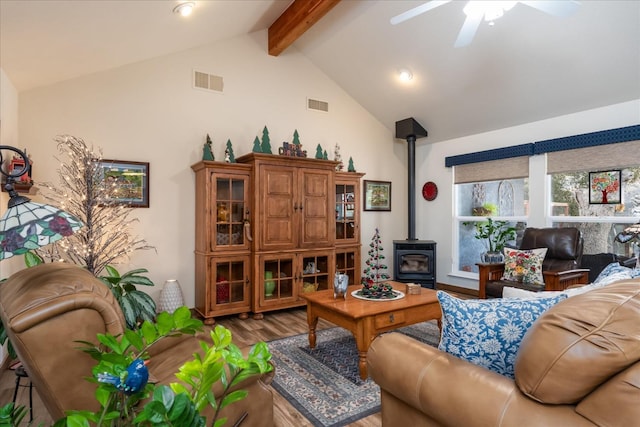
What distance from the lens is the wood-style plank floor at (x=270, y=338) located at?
2.11 meters

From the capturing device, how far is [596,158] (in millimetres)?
3943

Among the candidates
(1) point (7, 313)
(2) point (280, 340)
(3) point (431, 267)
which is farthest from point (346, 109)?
(1) point (7, 313)

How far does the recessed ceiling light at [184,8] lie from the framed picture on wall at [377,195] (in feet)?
10.8

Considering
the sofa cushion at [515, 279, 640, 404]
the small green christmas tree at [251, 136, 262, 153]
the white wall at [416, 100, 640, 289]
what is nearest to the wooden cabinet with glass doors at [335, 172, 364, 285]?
the small green christmas tree at [251, 136, 262, 153]

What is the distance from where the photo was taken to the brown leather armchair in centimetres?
337

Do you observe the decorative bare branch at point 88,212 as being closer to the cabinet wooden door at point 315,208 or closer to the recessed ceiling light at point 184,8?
the recessed ceiling light at point 184,8

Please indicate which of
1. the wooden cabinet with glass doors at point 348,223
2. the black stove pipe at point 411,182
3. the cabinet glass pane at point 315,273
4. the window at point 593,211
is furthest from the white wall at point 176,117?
the window at point 593,211

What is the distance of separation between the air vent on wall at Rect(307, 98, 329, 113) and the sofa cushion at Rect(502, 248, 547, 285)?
3044 millimetres

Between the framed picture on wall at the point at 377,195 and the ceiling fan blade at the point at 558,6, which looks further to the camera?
the framed picture on wall at the point at 377,195

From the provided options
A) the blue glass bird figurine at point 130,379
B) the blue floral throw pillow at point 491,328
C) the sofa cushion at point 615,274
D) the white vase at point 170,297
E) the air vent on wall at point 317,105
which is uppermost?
the air vent on wall at point 317,105

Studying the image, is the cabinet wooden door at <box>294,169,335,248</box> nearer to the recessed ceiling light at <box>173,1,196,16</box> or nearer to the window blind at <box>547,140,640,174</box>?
the recessed ceiling light at <box>173,1,196,16</box>

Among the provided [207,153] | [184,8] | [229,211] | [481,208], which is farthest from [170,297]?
[481,208]

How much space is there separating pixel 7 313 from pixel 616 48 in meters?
4.57

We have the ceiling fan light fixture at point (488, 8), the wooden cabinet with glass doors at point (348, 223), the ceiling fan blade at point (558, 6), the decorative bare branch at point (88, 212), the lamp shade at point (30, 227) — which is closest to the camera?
the lamp shade at point (30, 227)
